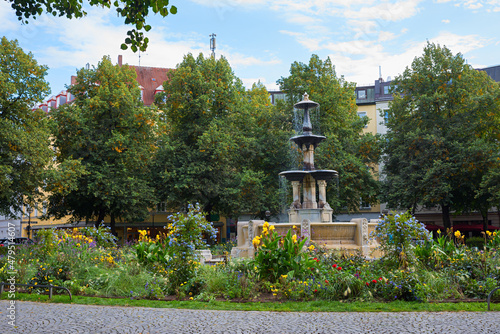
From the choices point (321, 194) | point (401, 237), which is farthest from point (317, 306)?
point (321, 194)

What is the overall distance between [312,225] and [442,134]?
19451mm

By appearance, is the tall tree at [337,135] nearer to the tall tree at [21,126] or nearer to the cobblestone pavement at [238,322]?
the tall tree at [21,126]

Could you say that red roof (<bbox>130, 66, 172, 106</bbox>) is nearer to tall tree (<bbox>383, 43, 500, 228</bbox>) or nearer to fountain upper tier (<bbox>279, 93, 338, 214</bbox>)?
tall tree (<bbox>383, 43, 500, 228</bbox>)

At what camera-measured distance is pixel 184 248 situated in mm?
11148

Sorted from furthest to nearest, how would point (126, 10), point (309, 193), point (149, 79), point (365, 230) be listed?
point (149, 79) → point (309, 193) → point (365, 230) → point (126, 10)

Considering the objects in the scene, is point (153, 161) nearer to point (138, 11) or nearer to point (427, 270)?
point (427, 270)

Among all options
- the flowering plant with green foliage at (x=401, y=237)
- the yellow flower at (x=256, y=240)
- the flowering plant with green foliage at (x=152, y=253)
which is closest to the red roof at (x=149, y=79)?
the flowering plant with green foliage at (x=152, y=253)

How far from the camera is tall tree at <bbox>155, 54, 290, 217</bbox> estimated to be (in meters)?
33.2

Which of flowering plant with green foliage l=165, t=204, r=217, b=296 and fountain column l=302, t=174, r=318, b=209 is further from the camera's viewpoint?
fountain column l=302, t=174, r=318, b=209

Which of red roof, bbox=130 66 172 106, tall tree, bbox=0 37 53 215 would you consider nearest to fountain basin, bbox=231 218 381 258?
tall tree, bbox=0 37 53 215

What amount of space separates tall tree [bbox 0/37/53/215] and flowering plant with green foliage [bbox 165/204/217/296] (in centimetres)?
1672

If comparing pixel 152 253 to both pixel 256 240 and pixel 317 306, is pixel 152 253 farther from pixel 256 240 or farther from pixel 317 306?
pixel 317 306

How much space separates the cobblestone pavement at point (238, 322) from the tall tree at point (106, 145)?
72.7 ft

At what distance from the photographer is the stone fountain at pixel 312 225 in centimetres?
1788
